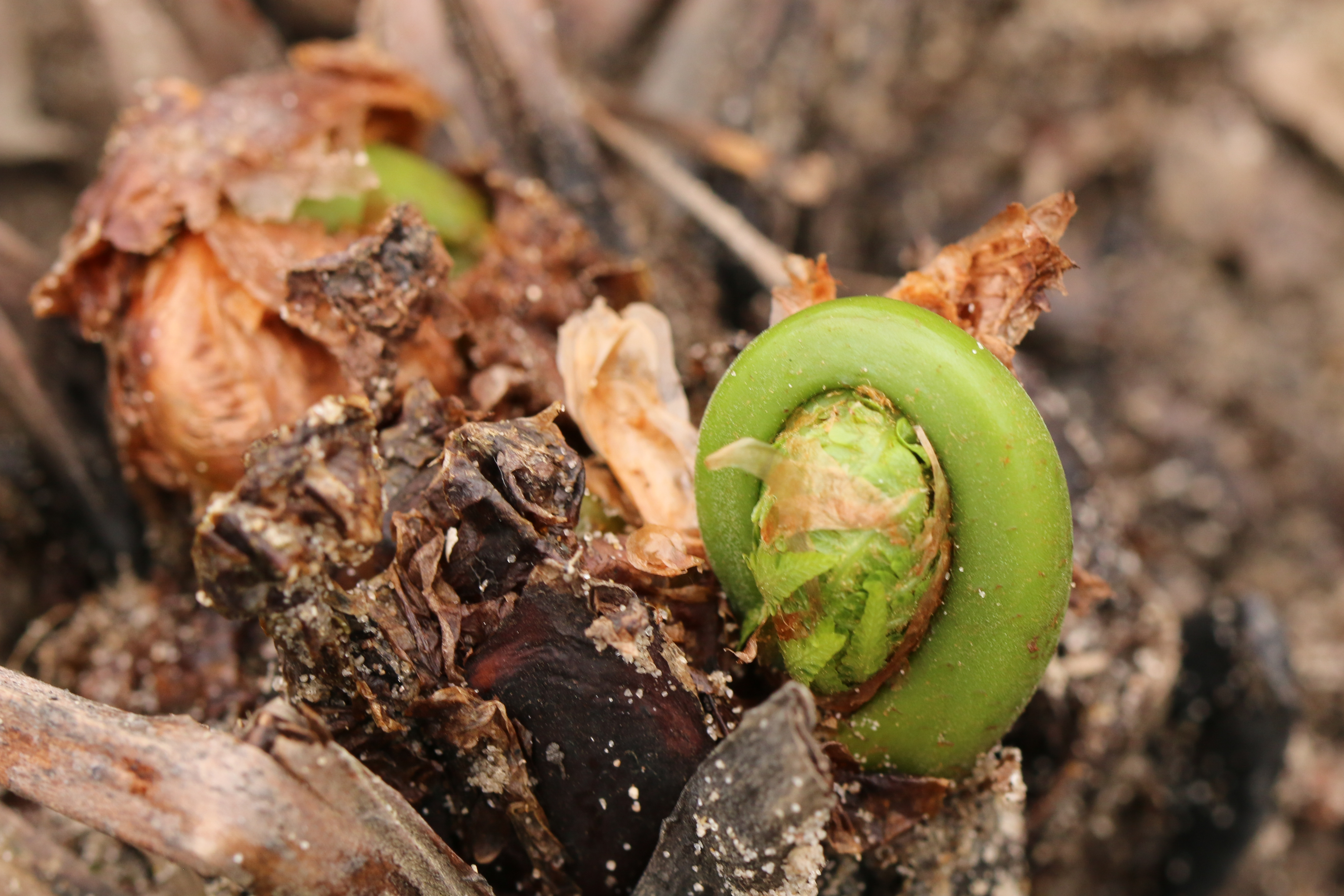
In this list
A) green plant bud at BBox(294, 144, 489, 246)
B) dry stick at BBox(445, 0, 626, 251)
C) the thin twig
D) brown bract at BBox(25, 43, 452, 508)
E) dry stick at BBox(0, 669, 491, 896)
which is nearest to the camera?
dry stick at BBox(0, 669, 491, 896)

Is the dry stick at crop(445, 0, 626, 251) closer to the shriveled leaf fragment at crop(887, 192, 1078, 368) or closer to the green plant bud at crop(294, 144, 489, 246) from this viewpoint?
the green plant bud at crop(294, 144, 489, 246)

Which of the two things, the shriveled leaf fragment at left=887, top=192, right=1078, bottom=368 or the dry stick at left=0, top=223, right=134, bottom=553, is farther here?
the dry stick at left=0, top=223, right=134, bottom=553

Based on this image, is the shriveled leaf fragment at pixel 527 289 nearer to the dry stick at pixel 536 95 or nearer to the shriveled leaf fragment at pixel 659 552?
the dry stick at pixel 536 95

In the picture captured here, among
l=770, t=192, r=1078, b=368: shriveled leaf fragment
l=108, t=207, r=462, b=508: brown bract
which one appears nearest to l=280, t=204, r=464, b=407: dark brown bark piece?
l=108, t=207, r=462, b=508: brown bract

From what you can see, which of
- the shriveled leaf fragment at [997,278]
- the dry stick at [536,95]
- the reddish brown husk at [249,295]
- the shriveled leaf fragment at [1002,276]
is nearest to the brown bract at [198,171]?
the reddish brown husk at [249,295]

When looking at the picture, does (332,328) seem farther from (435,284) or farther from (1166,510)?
(1166,510)

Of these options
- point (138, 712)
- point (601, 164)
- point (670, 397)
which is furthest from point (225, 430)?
point (601, 164)

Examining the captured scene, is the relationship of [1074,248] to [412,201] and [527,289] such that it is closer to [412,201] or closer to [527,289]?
[527,289]

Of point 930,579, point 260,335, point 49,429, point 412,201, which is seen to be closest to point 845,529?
point 930,579
